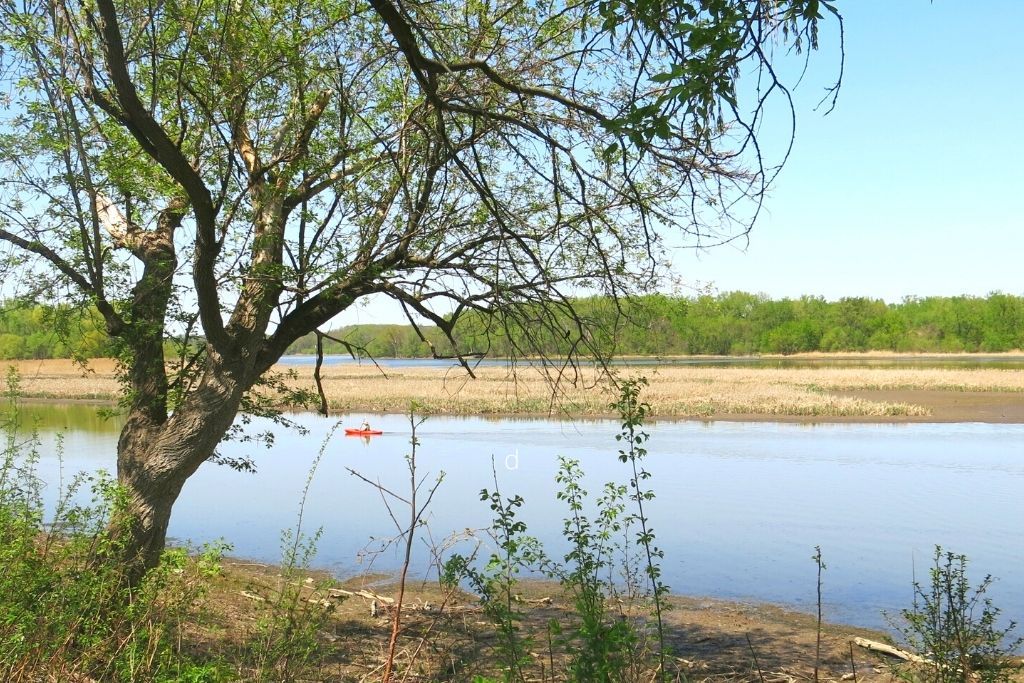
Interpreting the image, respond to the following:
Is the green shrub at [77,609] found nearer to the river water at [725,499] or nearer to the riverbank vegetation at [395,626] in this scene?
the riverbank vegetation at [395,626]

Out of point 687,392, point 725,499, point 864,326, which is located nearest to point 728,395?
point 687,392

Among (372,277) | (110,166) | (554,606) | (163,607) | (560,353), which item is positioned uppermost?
(110,166)

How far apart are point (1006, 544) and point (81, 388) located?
4393 centimetres

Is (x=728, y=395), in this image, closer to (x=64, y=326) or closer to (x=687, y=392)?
(x=687, y=392)

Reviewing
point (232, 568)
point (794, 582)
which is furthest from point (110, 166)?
point (794, 582)

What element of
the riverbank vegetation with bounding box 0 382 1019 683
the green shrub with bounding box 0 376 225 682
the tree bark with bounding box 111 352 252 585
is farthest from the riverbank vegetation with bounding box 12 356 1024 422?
the green shrub with bounding box 0 376 225 682

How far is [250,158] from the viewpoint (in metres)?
7.11

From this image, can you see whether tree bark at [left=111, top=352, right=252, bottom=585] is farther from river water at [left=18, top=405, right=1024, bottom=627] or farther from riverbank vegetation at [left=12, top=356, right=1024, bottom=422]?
riverbank vegetation at [left=12, top=356, right=1024, bottom=422]

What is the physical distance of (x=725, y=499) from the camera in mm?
15742

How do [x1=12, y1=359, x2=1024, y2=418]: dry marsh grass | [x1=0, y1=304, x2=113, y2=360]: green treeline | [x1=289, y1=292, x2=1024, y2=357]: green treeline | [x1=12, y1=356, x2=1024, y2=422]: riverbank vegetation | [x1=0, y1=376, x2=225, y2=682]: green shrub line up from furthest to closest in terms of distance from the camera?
1. [x1=289, y1=292, x2=1024, y2=357]: green treeline
2. [x1=12, y1=359, x2=1024, y2=418]: dry marsh grass
3. [x1=12, y1=356, x2=1024, y2=422]: riverbank vegetation
4. [x1=0, y1=304, x2=113, y2=360]: green treeline
5. [x1=0, y1=376, x2=225, y2=682]: green shrub

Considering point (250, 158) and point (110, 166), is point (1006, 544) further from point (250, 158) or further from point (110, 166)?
point (110, 166)

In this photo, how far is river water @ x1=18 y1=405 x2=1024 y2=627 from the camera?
11.1m

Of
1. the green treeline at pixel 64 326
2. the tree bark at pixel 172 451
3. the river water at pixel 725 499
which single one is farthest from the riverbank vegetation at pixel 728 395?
the tree bark at pixel 172 451

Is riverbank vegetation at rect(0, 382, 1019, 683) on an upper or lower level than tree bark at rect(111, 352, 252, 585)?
lower
